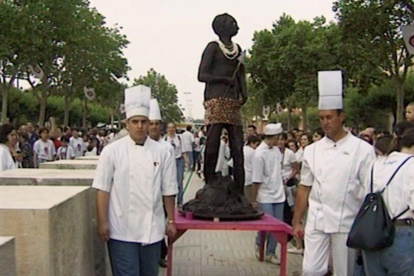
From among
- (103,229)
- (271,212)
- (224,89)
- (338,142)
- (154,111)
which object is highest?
(224,89)

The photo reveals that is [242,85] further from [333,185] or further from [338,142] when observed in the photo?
[333,185]

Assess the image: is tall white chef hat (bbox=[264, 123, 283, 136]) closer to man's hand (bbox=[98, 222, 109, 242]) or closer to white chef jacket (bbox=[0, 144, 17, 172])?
white chef jacket (bbox=[0, 144, 17, 172])

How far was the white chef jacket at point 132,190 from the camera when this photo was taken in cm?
492

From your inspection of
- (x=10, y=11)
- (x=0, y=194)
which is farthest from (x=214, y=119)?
(x=10, y=11)

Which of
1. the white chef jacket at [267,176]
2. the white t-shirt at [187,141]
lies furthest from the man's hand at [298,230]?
the white t-shirt at [187,141]

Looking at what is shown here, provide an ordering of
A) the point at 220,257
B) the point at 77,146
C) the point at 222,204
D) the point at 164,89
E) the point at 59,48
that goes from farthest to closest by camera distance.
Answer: the point at 164,89
the point at 59,48
the point at 77,146
the point at 220,257
the point at 222,204

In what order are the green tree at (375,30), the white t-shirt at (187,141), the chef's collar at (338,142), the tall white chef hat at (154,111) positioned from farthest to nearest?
the white t-shirt at (187,141), the green tree at (375,30), the tall white chef hat at (154,111), the chef's collar at (338,142)

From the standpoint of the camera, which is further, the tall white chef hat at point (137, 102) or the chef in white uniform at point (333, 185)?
the chef in white uniform at point (333, 185)

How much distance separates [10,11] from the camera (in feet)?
80.9

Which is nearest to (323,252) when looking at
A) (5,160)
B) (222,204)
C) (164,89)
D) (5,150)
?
(222,204)

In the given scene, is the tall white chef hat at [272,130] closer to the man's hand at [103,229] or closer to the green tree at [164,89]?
the man's hand at [103,229]

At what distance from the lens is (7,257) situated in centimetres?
305

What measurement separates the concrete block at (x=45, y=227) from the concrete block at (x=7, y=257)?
20.5 inches

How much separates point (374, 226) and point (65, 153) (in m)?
13.0
